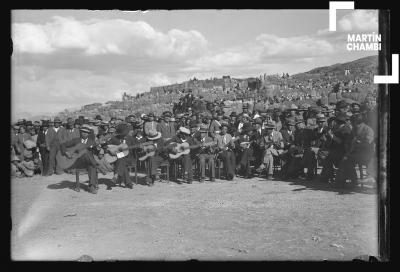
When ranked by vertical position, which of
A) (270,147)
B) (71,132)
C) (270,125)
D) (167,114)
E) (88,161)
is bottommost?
(88,161)

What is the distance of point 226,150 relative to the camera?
1152 cm

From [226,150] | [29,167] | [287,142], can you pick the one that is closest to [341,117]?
[287,142]

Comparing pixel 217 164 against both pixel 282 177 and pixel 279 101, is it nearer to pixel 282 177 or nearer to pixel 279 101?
pixel 282 177

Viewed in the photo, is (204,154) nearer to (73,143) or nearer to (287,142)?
(287,142)

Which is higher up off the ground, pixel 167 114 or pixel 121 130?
pixel 167 114

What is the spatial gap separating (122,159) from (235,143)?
8.87 ft

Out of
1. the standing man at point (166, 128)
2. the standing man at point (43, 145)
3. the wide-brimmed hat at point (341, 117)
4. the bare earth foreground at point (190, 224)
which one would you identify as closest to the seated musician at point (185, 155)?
the standing man at point (166, 128)

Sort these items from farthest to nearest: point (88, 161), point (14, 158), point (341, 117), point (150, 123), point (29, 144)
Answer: point (150, 123) < point (29, 144) < point (341, 117) < point (88, 161) < point (14, 158)

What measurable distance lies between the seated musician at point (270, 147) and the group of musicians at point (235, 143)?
2 cm

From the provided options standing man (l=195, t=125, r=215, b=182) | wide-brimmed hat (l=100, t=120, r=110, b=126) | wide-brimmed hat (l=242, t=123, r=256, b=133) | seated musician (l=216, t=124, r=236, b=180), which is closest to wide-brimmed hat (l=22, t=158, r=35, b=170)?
wide-brimmed hat (l=100, t=120, r=110, b=126)

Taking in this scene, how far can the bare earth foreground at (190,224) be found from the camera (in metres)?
8.19

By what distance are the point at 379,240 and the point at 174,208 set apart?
3.63 m

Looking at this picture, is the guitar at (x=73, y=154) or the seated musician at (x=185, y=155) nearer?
the guitar at (x=73, y=154)

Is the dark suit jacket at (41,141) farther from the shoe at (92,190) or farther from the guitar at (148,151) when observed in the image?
the guitar at (148,151)
